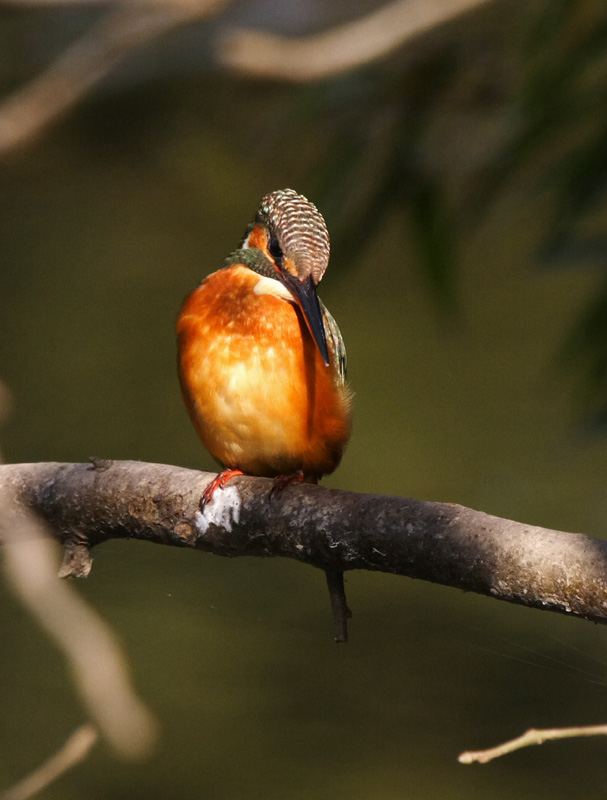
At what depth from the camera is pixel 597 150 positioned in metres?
2.09

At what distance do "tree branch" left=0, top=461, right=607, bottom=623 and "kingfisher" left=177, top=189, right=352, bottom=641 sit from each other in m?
0.12

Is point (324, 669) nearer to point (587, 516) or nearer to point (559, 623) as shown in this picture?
point (559, 623)

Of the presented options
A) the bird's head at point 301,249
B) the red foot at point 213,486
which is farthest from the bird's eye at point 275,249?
the red foot at point 213,486

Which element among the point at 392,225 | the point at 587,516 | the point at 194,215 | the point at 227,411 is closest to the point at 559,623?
the point at 587,516

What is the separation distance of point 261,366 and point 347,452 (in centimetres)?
323

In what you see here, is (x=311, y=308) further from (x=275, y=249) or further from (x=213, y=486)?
(x=213, y=486)

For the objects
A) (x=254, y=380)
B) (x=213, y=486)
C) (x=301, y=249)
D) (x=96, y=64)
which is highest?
(x=96, y=64)

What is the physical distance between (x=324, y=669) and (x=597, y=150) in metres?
1.54

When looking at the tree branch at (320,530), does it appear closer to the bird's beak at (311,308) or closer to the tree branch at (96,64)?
the bird's beak at (311,308)

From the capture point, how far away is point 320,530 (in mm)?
1223

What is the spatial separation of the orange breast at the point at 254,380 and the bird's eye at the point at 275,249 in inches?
3.0

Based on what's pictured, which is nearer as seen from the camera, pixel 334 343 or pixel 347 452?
pixel 334 343

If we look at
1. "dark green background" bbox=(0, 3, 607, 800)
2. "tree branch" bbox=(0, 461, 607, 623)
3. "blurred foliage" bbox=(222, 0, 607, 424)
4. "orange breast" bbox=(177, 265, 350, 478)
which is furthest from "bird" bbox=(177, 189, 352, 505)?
"blurred foliage" bbox=(222, 0, 607, 424)

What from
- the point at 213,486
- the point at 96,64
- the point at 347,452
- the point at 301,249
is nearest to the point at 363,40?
the point at 96,64
